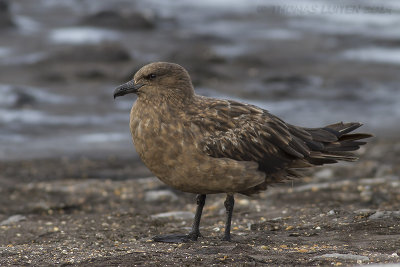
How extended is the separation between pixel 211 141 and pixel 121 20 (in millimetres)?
15621

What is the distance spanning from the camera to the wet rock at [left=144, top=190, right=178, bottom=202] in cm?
900

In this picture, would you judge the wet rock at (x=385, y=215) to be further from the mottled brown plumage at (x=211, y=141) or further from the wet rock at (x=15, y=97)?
the wet rock at (x=15, y=97)

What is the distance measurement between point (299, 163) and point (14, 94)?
952 centimetres

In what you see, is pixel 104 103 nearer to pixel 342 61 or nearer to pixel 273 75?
pixel 273 75

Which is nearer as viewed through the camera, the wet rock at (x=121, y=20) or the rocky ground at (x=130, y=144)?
the rocky ground at (x=130, y=144)

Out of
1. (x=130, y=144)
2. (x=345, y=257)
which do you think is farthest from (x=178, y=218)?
(x=130, y=144)

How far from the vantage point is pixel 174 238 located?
6738 millimetres

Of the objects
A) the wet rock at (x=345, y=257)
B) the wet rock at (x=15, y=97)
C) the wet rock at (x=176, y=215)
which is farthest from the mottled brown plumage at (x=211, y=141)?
the wet rock at (x=15, y=97)

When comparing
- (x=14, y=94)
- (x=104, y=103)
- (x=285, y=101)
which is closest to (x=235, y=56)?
(x=285, y=101)

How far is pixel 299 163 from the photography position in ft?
22.9

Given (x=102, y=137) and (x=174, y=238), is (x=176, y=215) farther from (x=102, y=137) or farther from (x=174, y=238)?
(x=102, y=137)

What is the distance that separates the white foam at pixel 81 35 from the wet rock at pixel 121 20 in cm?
46

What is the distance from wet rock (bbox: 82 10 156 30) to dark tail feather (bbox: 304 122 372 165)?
14829mm

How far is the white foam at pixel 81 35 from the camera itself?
19.9m
